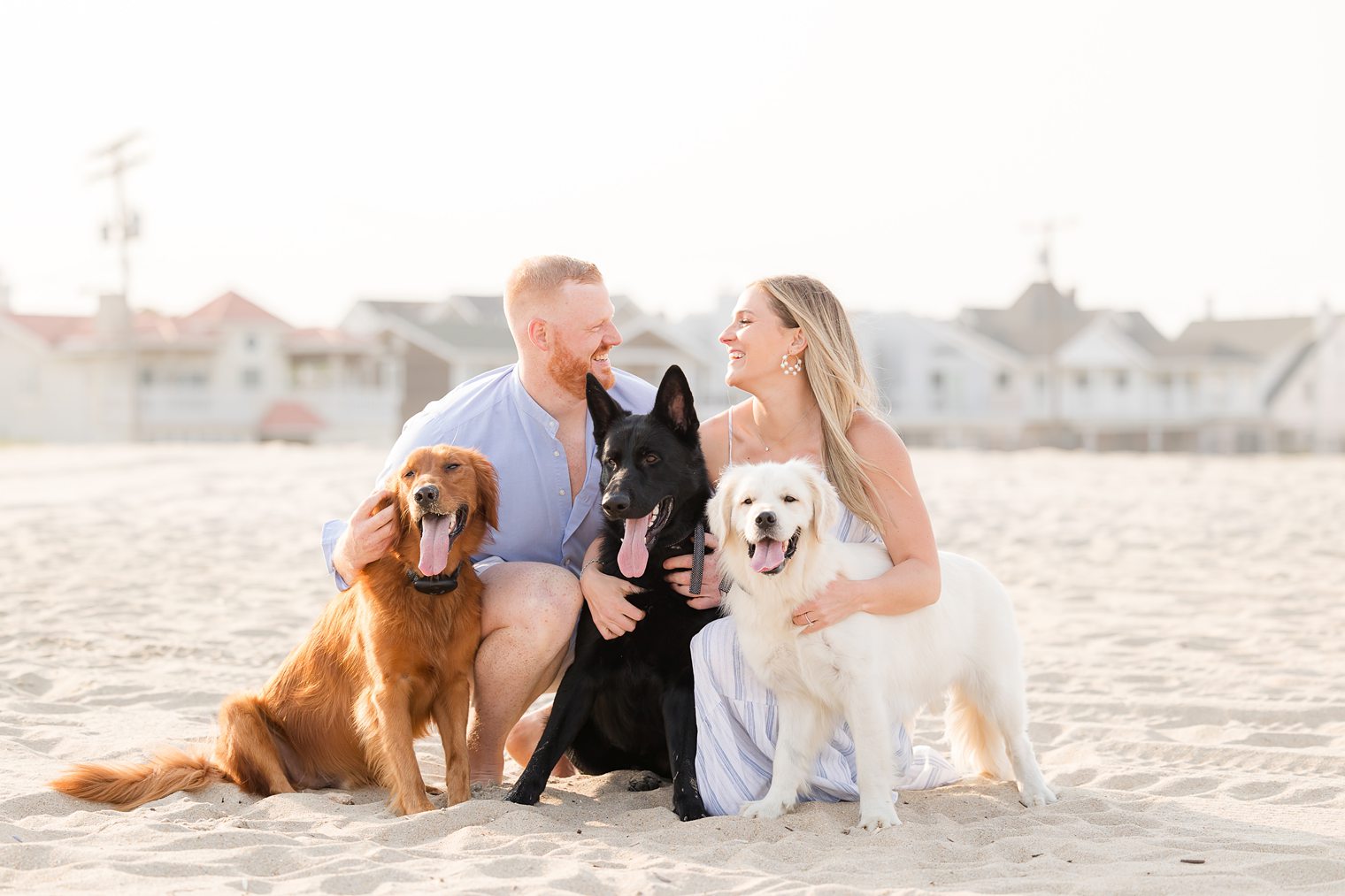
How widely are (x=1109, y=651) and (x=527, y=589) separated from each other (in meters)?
3.50

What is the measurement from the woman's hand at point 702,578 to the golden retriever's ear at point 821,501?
352 mm

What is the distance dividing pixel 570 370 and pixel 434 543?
99 centimetres

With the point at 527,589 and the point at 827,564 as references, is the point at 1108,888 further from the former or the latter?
the point at 527,589

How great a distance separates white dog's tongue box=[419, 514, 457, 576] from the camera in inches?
146

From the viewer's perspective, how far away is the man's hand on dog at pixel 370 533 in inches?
150

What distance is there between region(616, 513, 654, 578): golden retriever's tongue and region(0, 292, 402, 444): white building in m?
36.7

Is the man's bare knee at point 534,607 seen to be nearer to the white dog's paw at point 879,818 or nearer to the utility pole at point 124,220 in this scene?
the white dog's paw at point 879,818

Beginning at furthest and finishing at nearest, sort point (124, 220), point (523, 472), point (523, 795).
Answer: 1. point (124, 220)
2. point (523, 472)
3. point (523, 795)

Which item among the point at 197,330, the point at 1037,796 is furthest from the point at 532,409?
the point at 197,330

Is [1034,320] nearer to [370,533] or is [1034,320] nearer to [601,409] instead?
[601,409]

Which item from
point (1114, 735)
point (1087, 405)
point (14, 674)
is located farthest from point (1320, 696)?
point (1087, 405)

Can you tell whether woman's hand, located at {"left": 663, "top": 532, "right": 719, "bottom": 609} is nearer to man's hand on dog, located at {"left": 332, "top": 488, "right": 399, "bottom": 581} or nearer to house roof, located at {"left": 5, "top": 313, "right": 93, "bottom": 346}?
man's hand on dog, located at {"left": 332, "top": 488, "right": 399, "bottom": 581}

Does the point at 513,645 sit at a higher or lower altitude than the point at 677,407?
lower

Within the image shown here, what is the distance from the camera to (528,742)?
447 centimetres
